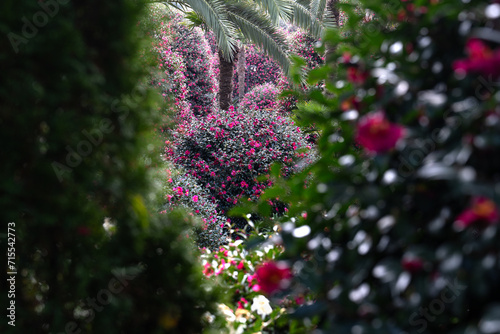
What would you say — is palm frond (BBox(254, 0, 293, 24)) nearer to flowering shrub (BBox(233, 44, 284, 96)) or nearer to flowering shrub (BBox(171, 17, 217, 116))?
flowering shrub (BBox(171, 17, 217, 116))

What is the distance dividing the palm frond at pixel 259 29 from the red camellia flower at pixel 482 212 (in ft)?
28.7

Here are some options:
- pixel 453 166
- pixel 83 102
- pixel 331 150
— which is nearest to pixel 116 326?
pixel 83 102

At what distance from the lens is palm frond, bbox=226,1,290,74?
9.38 m

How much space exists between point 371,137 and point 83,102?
43.5 inches

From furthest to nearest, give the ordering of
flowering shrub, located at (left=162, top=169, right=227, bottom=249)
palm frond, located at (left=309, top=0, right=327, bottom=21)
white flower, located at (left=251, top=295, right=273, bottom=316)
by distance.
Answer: palm frond, located at (left=309, top=0, right=327, bottom=21), flowering shrub, located at (left=162, top=169, right=227, bottom=249), white flower, located at (left=251, top=295, right=273, bottom=316)

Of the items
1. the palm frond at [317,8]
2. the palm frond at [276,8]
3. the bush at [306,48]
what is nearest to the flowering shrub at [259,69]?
the bush at [306,48]

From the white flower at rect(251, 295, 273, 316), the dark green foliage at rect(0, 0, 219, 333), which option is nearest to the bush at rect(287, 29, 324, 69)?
the white flower at rect(251, 295, 273, 316)

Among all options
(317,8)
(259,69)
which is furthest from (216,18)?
(259,69)

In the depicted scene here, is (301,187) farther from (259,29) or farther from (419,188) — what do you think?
(259,29)

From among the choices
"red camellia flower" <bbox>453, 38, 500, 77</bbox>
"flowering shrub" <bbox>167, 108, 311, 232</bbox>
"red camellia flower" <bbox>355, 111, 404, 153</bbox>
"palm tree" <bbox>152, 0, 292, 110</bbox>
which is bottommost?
"flowering shrub" <bbox>167, 108, 311, 232</bbox>

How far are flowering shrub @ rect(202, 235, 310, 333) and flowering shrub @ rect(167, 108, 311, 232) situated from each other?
4.36 m

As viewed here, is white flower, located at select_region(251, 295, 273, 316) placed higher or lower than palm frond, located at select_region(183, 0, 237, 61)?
higher

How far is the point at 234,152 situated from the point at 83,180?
6.12 metres

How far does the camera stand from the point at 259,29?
9539 millimetres
